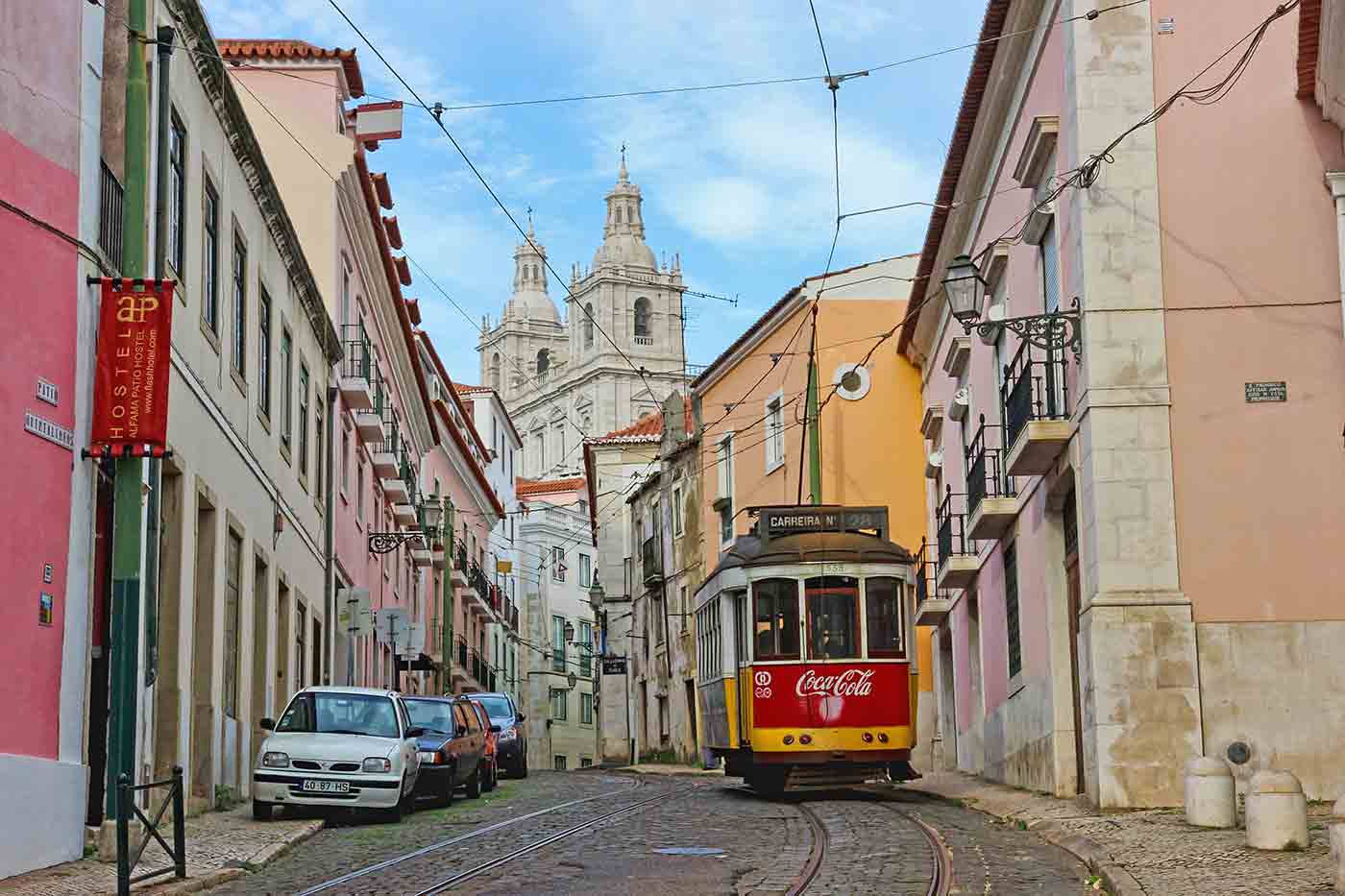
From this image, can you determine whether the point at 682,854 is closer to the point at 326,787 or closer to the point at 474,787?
the point at 326,787

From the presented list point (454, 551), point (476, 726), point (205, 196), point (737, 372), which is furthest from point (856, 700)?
point (454, 551)

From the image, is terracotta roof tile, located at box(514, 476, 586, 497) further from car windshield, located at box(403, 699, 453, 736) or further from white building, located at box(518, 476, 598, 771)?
car windshield, located at box(403, 699, 453, 736)

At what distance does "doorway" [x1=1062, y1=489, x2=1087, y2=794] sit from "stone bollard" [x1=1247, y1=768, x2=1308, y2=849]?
6.78 metres

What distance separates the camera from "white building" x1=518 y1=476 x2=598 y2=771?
75.7m

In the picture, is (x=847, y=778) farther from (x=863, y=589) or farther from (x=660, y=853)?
(x=660, y=853)

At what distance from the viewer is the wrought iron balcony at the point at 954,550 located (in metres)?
26.7

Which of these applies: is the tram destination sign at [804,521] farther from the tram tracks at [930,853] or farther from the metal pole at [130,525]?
the metal pole at [130,525]

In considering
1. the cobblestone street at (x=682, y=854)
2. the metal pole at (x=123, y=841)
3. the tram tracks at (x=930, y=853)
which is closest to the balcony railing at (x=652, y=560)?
the cobblestone street at (x=682, y=854)

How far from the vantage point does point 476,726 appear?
83.6ft

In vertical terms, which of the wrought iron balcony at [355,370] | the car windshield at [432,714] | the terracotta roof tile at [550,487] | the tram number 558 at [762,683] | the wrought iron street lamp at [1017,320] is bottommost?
the car windshield at [432,714]

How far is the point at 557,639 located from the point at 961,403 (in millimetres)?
52302

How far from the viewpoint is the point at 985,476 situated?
23453 mm

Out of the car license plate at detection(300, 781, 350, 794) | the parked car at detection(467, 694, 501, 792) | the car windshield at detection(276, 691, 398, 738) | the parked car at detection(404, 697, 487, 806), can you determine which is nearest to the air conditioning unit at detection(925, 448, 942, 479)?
the parked car at detection(467, 694, 501, 792)

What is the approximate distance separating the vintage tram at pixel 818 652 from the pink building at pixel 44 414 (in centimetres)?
898
